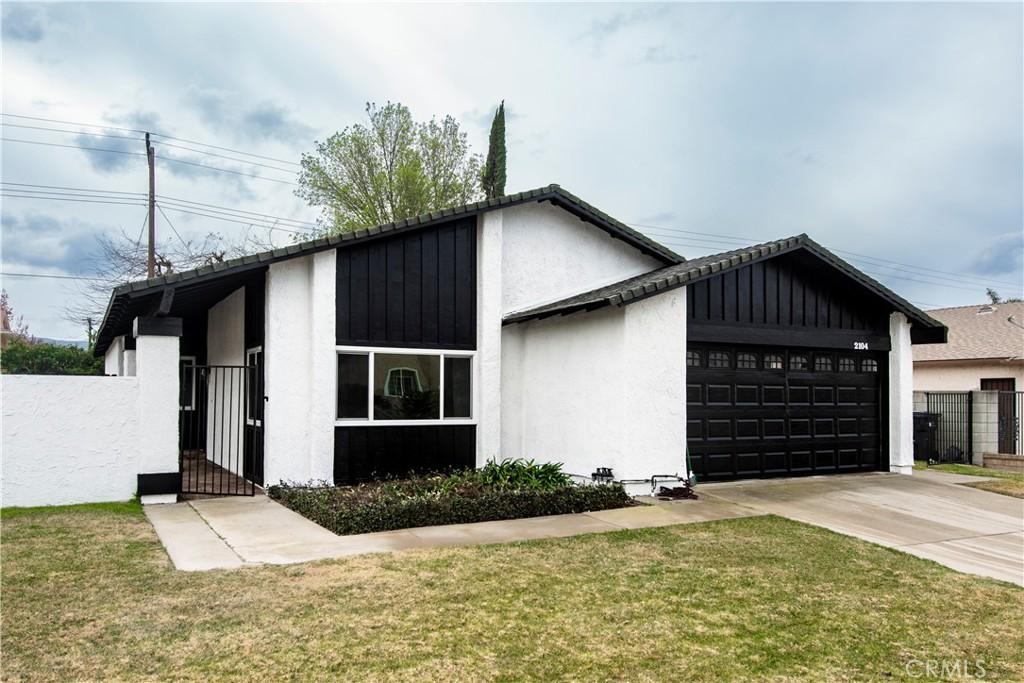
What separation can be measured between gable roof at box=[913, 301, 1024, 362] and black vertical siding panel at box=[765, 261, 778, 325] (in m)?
9.77

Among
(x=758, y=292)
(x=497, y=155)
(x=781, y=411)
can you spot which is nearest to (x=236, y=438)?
(x=758, y=292)

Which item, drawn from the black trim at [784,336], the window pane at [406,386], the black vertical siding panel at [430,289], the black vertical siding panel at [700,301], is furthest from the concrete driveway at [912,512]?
the black vertical siding panel at [430,289]

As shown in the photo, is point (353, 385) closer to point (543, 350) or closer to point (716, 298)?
point (543, 350)

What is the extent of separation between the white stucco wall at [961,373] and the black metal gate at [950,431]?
4.58m

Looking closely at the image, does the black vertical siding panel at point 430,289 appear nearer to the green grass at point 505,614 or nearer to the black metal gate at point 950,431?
the green grass at point 505,614

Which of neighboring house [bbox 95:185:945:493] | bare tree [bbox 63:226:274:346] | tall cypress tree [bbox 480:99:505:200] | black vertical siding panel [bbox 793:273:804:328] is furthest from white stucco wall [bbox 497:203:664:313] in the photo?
bare tree [bbox 63:226:274:346]

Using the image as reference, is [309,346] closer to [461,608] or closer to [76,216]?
[461,608]

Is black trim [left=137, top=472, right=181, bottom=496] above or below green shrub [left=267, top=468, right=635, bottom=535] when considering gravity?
above

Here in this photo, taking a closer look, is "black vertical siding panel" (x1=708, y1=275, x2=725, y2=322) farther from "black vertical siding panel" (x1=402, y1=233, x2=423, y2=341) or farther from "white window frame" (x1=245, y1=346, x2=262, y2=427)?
"white window frame" (x1=245, y1=346, x2=262, y2=427)

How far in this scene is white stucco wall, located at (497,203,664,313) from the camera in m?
12.3

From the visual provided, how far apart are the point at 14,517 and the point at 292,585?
15.7ft

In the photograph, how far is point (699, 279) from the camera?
1086 cm

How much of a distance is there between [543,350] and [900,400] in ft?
23.6

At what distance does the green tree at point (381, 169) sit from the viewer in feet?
99.3
